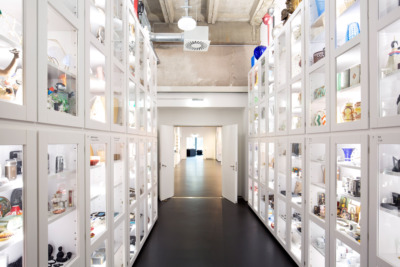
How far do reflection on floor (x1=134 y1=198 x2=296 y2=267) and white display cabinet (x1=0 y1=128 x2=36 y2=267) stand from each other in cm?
237

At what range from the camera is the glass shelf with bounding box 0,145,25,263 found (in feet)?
4.16

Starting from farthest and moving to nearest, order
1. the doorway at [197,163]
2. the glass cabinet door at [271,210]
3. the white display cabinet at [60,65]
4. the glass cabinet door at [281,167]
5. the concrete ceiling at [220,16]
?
the doorway at [197,163] < the concrete ceiling at [220,16] < the glass cabinet door at [271,210] < the glass cabinet door at [281,167] < the white display cabinet at [60,65]

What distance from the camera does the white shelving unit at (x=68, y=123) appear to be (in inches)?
50.6

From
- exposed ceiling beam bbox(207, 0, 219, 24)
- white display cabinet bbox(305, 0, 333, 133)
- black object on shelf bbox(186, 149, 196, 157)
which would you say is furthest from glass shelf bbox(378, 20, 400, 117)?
black object on shelf bbox(186, 149, 196, 157)

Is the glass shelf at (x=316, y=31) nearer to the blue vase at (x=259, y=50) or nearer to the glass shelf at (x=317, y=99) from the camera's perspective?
the glass shelf at (x=317, y=99)

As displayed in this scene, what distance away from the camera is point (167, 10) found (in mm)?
6285

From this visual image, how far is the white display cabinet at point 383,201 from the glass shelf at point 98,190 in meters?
2.38

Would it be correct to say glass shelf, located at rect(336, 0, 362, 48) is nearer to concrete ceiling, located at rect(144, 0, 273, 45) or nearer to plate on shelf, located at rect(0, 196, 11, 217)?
plate on shelf, located at rect(0, 196, 11, 217)

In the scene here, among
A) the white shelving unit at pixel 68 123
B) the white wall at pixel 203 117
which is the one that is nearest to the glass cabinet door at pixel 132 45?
the white shelving unit at pixel 68 123

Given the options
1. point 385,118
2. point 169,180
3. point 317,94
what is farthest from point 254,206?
point 385,118

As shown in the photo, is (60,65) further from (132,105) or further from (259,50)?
(259,50)

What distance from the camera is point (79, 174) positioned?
1914 mm

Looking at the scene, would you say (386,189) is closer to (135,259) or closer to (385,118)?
(385,118)

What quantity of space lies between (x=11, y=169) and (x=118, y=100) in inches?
64.7
